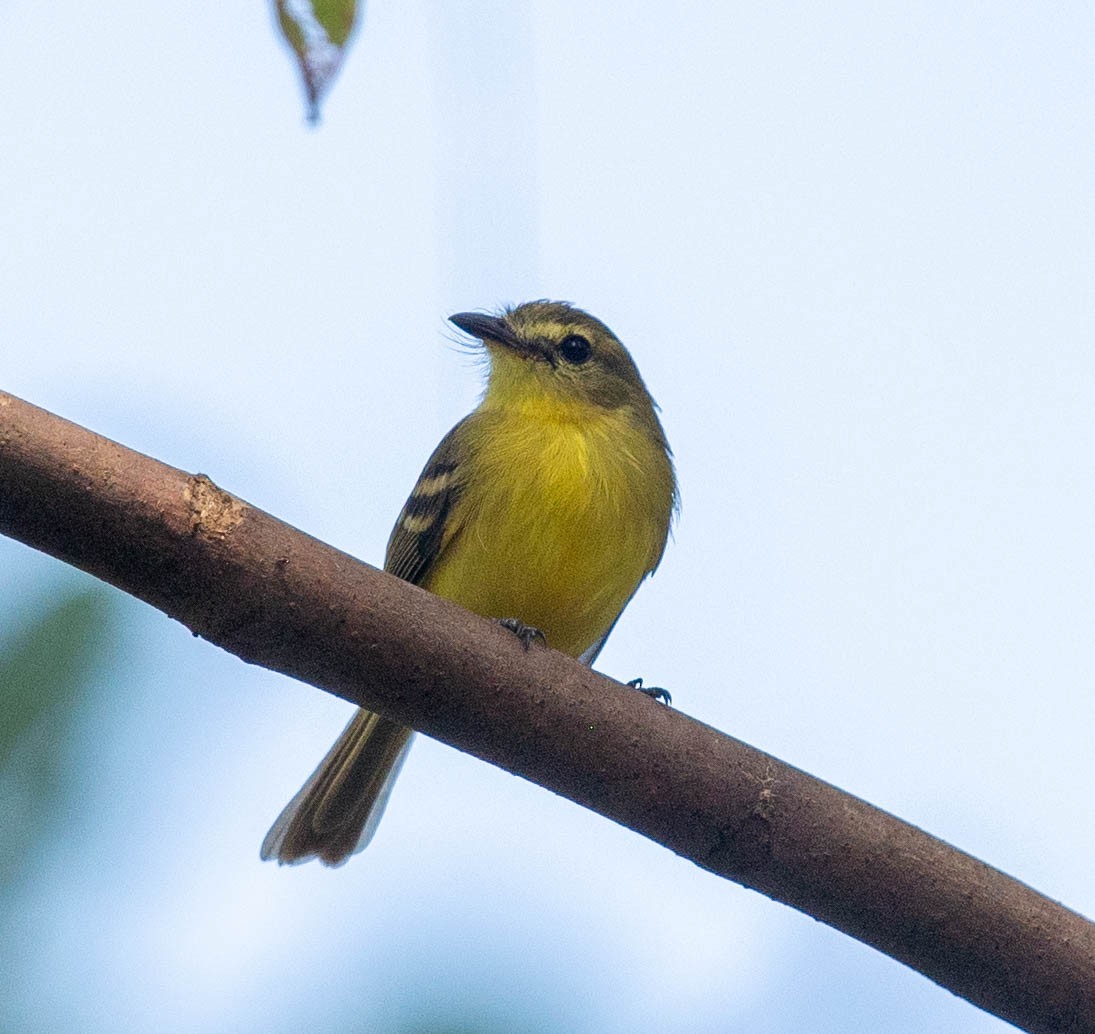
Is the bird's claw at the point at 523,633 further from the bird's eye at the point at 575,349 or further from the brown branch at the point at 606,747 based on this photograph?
the bird's eye at the point at 575,349

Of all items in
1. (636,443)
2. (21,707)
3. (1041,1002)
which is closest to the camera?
(1041,1002)

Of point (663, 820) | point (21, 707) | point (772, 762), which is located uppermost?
point (772, 762)

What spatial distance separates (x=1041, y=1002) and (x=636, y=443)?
3.14 meters

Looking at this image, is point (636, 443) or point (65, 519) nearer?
point (65, 519)

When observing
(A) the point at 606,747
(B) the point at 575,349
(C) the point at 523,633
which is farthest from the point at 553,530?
(A) the point at 606,747

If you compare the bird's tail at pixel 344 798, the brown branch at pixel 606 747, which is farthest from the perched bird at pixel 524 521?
the brown branch at pixel 606 747

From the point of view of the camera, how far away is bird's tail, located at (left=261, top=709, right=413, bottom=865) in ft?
19.1

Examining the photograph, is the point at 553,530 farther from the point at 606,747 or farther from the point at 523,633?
the point at 606,747

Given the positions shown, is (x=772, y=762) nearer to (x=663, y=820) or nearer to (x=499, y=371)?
(x=663, y=820)

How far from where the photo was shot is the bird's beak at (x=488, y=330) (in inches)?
258

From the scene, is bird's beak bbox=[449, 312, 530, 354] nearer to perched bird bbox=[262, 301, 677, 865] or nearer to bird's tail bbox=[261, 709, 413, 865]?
perched bird bbox=[262, 301, 677, 865]

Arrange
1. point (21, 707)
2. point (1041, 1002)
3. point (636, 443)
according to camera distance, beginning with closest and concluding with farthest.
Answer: point (1041, 1002)
point (21, 707)
point (636, 443)

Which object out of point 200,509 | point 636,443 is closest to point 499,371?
point 636,443

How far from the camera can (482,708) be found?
3564 mm
